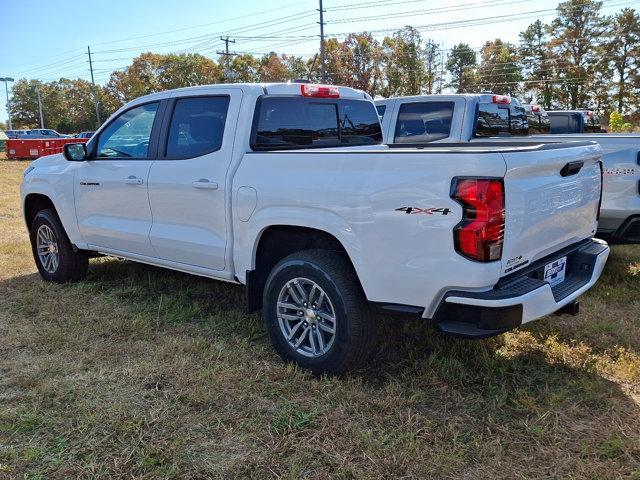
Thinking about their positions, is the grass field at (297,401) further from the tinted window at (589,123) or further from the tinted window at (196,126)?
the tinted window at (589,123)

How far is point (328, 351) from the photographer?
3504 millimetres

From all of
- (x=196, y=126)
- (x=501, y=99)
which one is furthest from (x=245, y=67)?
(x=196, y=126)

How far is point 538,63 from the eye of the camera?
61.0 meters

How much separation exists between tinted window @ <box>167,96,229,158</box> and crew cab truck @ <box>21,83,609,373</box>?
0.01 meters

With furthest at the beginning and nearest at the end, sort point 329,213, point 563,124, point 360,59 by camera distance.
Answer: point 360,59
point 563,124
point 329,213

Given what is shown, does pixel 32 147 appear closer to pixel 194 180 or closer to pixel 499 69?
pixel 194 180

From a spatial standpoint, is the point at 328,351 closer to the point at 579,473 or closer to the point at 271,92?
the point at 579,473

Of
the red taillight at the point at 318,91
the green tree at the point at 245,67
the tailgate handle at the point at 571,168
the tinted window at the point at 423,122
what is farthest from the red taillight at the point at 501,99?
the green tree at the point at 245,67

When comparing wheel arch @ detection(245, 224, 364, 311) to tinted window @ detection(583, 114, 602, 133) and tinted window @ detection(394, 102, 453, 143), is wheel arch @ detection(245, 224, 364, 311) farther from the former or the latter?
tinted window @ detection(583, 114, 602, 133)

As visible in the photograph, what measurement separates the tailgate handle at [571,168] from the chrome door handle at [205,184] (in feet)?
7.44

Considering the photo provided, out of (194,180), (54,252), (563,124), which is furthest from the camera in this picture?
(563,124)

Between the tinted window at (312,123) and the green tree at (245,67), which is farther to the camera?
the green tree at (245,67)

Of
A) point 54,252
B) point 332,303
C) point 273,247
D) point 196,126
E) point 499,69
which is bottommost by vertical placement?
point 54,252

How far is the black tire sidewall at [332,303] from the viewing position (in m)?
3.37
